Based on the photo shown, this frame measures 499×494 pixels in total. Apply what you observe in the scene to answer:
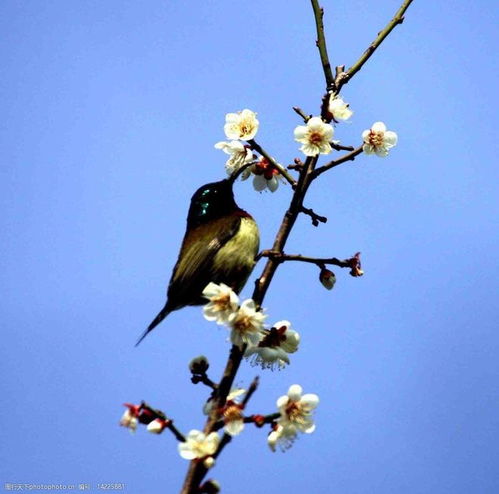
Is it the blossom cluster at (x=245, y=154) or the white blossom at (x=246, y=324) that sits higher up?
the blossom cluster at (x=245, y=154)

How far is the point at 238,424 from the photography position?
3090 mm

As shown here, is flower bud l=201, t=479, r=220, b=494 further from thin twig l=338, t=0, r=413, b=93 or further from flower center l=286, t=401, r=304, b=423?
thin twig l=338, t=0, r=413, b=93

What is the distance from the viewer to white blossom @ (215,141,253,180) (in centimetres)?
445

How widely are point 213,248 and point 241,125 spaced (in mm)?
1182

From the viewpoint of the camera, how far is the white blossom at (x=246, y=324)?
3.39 metres

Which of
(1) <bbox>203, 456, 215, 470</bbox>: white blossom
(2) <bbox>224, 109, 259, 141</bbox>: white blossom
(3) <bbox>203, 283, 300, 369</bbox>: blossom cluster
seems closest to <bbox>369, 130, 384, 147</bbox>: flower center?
(2) <bbox>224, 109, 259, 141</bbox>: white blossom

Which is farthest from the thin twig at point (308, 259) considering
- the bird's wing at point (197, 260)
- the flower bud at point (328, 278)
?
the bird's wing at point (197, 260)

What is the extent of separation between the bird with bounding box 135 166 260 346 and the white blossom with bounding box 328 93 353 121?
2.70 feet

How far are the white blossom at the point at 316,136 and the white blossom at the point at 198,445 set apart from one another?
173cm

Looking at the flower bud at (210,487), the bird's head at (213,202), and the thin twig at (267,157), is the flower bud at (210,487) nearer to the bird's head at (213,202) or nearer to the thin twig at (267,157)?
the thin twig at (267,157)

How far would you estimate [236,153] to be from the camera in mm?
4508

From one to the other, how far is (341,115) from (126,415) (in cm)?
210

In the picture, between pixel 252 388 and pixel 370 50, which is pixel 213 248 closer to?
pixel 370 50

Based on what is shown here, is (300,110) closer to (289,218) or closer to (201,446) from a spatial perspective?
(289,218)
